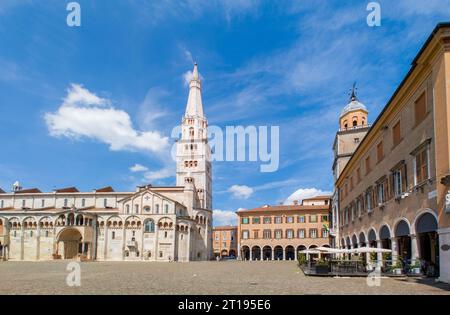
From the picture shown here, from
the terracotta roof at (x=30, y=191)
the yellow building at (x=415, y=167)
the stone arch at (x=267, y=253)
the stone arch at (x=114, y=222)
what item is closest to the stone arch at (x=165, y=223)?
the stone arch at (x=114, y=222)

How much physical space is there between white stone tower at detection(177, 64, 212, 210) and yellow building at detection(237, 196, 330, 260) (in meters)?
15.9

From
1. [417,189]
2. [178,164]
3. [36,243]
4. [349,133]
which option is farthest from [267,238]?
[417,189]

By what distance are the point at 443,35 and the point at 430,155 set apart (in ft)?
17.3

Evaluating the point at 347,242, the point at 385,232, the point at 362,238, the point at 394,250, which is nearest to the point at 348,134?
the point at 347,242

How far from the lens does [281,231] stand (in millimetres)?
82625

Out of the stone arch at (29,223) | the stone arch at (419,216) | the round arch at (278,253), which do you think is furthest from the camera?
the round arch at (278,253)

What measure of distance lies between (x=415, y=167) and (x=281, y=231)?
6347cm

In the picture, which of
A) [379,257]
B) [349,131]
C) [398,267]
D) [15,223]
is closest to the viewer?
[398,267]

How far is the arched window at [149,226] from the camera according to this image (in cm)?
7358

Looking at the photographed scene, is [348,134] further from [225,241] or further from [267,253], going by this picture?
[225,241]

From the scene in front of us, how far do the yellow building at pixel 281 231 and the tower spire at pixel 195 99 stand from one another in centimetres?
2858

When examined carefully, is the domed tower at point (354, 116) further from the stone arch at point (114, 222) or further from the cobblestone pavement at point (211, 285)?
the stone arch at point (114, 222)
